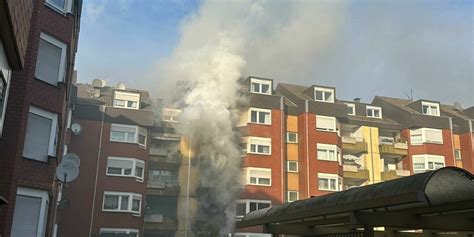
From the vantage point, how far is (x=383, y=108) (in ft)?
177

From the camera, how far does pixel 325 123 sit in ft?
148

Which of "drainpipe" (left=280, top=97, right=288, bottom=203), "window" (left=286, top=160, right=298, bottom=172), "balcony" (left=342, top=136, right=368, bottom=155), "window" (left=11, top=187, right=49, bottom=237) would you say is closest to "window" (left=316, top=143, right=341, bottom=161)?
"window" (left=286, top=160, right=298, bottom=172)

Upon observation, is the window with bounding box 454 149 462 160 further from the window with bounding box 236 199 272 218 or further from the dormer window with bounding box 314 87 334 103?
the window with bounding box 236 199 272 218

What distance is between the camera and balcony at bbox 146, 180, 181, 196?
4091 cm

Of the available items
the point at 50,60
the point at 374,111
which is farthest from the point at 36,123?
the point at 374,111

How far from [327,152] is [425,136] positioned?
1105cm

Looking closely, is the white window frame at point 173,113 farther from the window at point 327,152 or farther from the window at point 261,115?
the window at point 327,152

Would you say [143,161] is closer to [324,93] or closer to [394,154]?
[324,93]

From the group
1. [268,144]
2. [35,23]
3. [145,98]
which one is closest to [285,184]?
[268,144]

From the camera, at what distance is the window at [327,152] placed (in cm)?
4391

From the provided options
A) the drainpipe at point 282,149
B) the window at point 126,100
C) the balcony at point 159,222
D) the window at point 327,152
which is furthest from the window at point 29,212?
the window at point 327,152

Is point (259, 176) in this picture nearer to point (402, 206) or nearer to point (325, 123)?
point (325, 123)

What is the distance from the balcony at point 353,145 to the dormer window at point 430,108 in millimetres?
9334

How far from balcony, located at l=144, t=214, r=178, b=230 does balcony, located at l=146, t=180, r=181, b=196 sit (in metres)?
1.82
